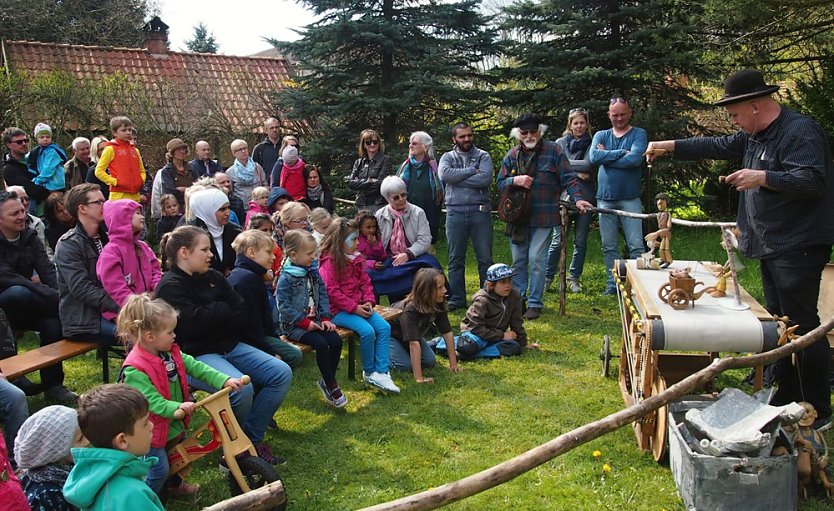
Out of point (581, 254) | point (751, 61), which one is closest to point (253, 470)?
point (581, 254)

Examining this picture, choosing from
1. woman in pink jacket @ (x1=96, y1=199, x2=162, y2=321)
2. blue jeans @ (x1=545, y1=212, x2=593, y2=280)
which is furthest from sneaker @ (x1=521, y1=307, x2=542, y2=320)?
woman in pink jacket @ (x1=96, y1=199, x2=162, y2=321)

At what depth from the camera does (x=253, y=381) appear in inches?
183

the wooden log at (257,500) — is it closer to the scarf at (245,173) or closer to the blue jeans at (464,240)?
the blue jeans at (464,240)

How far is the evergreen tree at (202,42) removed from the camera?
3812cm

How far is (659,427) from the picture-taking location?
4.29 metres

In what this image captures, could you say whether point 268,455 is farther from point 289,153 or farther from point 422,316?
point 289,153

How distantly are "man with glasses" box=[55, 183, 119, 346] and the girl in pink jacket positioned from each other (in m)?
1.66

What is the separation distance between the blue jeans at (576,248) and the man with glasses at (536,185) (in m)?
0.80

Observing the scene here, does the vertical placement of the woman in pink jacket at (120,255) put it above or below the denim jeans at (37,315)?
above

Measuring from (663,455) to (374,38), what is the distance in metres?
9.23

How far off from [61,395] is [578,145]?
19.4 ft

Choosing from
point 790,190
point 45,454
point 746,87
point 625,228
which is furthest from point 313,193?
point 45,454

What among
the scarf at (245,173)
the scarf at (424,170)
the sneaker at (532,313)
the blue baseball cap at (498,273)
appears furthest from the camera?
the scarf at (245,173)

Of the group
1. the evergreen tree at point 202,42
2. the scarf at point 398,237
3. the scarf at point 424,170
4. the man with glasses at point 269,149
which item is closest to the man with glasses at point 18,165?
the man with glasses at point 269,149
